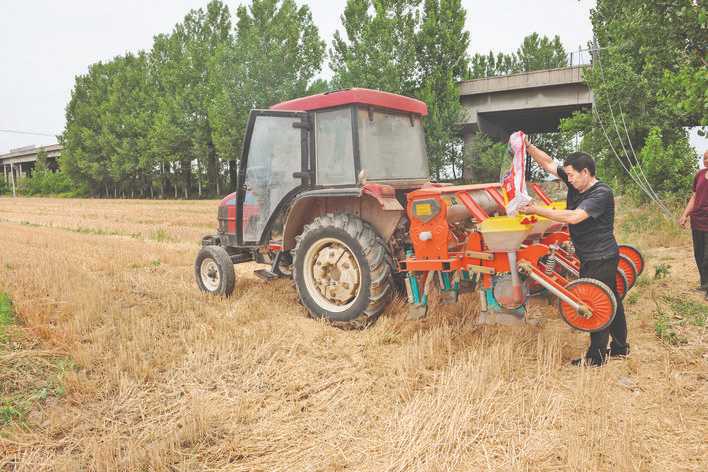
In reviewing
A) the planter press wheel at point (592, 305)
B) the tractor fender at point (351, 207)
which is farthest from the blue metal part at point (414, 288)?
the planter press wheel at point (592, 305)

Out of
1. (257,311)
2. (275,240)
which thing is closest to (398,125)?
(275,240)

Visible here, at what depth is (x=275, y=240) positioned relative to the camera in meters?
5.77

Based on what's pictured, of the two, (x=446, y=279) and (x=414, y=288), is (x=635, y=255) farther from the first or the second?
(x=414, y=288)

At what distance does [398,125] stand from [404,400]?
304 centimetres

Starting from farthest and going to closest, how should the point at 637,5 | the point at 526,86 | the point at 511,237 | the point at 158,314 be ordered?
the point at 526,86 < the point at 637,5 < the point at 158,314 < the point at 511,237

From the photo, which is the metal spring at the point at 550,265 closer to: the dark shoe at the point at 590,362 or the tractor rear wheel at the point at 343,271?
the dark shoe at the point at 590,362

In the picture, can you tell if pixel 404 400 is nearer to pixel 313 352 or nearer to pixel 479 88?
pixel 313 352

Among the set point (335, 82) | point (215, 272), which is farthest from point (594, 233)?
point (335, 82)

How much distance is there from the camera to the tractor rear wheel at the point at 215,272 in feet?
19.5

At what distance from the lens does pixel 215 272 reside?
20.5 feet

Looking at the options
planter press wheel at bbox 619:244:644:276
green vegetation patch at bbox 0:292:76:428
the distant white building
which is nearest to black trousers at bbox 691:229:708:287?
planter press wheel at bbox 619:244:644:276

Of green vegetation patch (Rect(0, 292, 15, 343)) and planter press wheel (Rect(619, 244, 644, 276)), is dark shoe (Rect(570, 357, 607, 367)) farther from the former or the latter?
green vegetation patch (Rect(0, 292, 15, 343))

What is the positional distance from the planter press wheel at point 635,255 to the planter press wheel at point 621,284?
24 centimetres

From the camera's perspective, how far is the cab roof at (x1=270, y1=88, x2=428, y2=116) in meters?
4.92
